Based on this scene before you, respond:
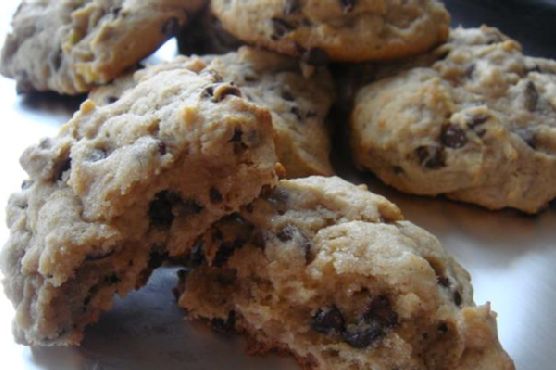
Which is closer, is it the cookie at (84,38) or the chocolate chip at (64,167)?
the chocolate chip at (64,167)

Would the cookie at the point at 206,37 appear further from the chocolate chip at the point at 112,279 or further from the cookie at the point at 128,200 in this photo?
the chocolate chip at the point at 112,279

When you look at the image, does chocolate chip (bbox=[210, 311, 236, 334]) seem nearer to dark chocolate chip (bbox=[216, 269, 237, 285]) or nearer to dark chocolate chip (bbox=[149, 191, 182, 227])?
dark chocolate chip (bbox=[216, 269, 237, 285])

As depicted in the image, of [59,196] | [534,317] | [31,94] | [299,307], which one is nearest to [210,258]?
[299,307]

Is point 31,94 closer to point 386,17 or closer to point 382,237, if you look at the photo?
point 386,17

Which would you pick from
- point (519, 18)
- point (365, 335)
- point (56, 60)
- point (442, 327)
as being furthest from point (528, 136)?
point (56, 60)

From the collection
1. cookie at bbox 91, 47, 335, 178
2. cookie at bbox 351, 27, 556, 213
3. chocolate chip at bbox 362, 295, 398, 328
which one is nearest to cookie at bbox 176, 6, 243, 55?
cookie at bbox 91, 47, 335, 178

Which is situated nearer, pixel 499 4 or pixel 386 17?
pixel 386 17

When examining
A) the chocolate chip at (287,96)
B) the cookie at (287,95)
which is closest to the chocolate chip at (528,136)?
the cookie at (287,95)
